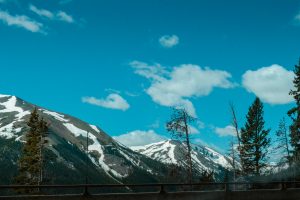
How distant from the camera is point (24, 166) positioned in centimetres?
5403

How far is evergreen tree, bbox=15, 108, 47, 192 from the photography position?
5300 cm

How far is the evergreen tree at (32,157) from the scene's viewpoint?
5300 centimetres

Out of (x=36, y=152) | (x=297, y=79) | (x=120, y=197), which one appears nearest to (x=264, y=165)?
(x=297, y=79)

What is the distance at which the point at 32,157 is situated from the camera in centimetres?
5419

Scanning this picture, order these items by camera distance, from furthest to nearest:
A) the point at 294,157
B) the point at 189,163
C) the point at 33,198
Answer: the point at 294,157 → the point at 189,163 → the point at 33,198

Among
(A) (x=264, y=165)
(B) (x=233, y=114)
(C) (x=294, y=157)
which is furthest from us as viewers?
(A) (x=264, y=165)

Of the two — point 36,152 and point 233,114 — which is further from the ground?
point 233,114

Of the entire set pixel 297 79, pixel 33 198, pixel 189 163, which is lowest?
pixel 33 198

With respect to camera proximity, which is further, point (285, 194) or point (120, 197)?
point (285, 194)

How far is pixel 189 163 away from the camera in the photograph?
4191 cm

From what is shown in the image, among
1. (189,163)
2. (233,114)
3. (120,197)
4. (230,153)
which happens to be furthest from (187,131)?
(120,197)

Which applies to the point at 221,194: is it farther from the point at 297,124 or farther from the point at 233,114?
the point at 297,124

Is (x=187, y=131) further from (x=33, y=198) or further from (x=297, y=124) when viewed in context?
(x=33, y=198)

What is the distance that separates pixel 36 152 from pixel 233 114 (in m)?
22.8
